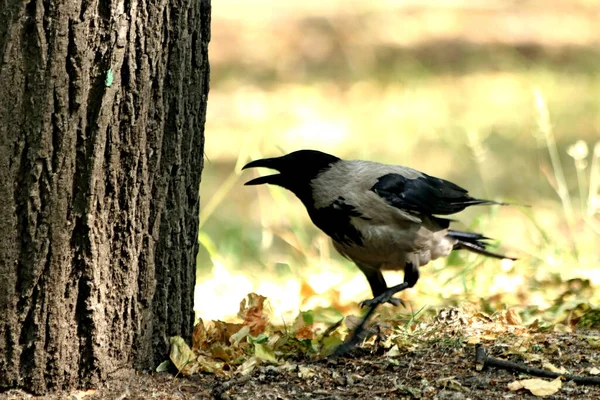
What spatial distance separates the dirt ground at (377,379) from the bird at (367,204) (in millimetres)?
630

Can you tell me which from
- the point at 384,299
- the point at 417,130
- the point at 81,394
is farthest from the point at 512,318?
the point at 417,130

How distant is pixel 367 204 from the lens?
4.62 metres

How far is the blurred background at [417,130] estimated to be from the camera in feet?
19.2

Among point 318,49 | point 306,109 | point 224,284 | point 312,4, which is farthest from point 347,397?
point 312,4

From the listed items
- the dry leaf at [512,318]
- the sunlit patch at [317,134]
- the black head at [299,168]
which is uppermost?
the sunlit patch at [317,134]

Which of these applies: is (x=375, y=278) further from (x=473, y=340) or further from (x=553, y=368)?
(x=553, y=368)

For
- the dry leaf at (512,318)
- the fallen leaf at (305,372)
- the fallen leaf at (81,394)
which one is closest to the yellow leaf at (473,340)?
the dry leaf at (512,318)

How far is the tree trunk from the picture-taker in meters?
3.15

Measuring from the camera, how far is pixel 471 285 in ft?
19.0

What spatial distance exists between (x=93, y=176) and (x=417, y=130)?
722 cm

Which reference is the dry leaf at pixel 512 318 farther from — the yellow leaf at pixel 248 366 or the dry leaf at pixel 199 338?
the dry leaf at pixel 199 338

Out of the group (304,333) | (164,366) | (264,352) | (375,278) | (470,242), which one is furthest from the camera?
(470,242)

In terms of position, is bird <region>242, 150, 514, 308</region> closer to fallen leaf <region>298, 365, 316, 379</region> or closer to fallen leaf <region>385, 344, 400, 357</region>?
fallen leaf <region>385, 344, 400, 357</region>

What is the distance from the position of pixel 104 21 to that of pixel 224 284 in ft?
9.39
